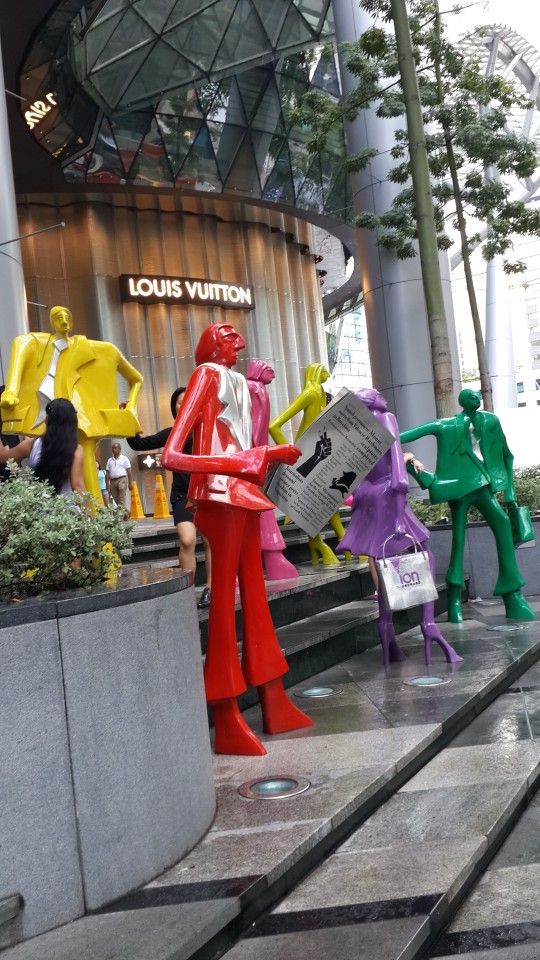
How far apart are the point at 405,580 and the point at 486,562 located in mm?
3979

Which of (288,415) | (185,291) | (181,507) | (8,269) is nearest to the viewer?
(181,507)

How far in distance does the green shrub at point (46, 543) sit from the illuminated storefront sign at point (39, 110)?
19285 mm

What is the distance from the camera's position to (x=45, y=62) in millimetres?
A: 19828

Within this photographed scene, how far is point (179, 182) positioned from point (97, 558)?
21681mm

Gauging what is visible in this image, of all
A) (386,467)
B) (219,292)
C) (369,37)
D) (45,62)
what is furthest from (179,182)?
(386,467)

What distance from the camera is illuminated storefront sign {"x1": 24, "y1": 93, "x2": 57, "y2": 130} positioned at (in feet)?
67.3

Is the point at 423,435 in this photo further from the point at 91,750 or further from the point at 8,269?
the point at 8,269

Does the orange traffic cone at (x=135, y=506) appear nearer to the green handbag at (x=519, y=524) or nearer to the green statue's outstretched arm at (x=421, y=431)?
the green handbag at (x=519, y=524)

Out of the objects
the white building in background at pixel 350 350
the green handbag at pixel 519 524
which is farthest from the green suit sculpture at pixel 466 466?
the white building in background at pixel 350 350

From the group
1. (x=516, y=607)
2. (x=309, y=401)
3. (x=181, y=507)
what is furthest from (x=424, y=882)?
(x=309, y=401)

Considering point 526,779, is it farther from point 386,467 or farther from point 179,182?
point 179,182

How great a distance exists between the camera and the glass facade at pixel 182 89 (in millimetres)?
20547

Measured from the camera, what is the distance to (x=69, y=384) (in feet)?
22.5

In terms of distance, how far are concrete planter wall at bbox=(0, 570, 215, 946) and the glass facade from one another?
1810cm
